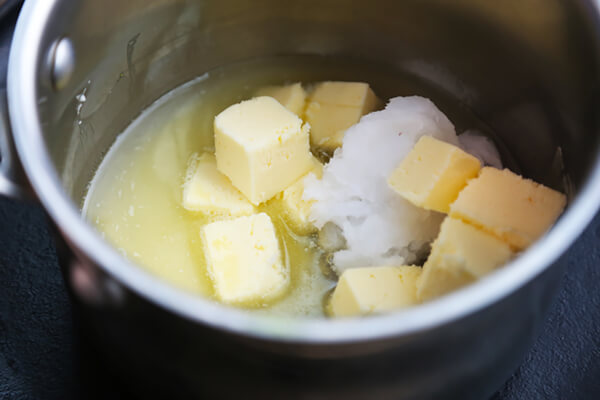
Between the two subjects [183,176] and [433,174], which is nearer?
[433,174]

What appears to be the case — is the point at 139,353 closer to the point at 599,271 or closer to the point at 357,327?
the point at 357,327

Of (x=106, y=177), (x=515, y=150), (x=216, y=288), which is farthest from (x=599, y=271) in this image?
(x=106, y=177)

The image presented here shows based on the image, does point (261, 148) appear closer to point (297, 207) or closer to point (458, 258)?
point (297, 207)

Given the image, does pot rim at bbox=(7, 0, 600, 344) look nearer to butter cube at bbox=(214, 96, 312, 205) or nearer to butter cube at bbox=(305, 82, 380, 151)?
butter cube at bbox=(214, 96, 312, 205)

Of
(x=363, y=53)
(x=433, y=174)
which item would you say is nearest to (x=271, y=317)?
(x=433, y=174)

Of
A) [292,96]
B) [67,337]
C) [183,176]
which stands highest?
[292,96]
